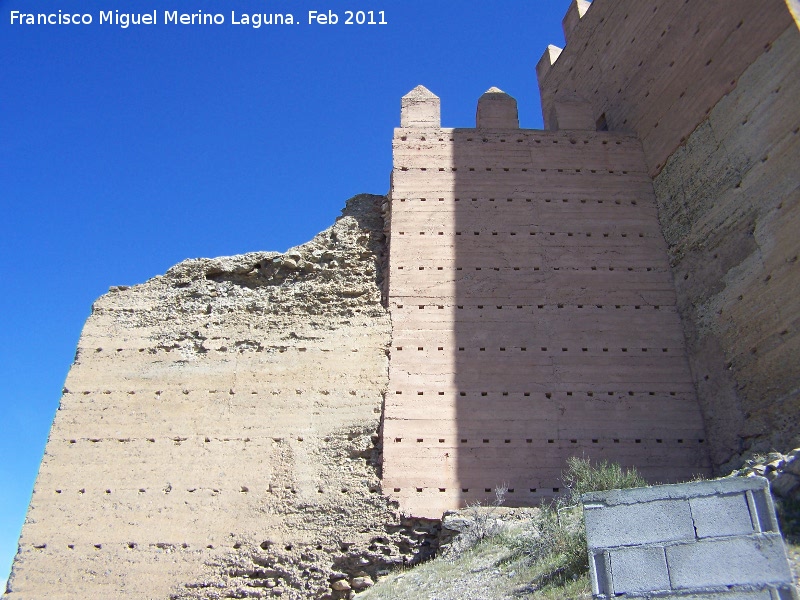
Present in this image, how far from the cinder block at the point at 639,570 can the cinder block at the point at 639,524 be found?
6cm

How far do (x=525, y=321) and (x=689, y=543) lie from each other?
5200 mm

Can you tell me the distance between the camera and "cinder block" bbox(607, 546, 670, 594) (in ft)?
15.0

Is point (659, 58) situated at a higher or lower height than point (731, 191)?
higher

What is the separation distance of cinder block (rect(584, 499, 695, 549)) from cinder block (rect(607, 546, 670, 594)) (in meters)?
0.06

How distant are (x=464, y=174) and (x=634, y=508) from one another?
6820mm

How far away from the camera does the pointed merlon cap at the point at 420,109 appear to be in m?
11.5

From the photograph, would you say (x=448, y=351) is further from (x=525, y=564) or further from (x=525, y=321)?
(x=525, y=564)

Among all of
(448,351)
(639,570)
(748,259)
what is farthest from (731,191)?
(639,570)

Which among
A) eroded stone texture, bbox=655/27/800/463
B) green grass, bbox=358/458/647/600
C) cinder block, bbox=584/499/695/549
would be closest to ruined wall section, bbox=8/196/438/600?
green grass, bbox=358/458/647/600

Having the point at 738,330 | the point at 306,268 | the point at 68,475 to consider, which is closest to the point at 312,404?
the point at 306,268

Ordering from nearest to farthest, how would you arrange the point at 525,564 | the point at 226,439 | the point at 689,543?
1. the point at 689,543
2. the point at 525,564
3. the point at 226,439

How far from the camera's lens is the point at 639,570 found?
182 inches

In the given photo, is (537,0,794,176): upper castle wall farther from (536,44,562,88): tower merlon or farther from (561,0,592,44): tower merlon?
(536,44,562,88): tower merlon

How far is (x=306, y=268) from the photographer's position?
1023 cm
